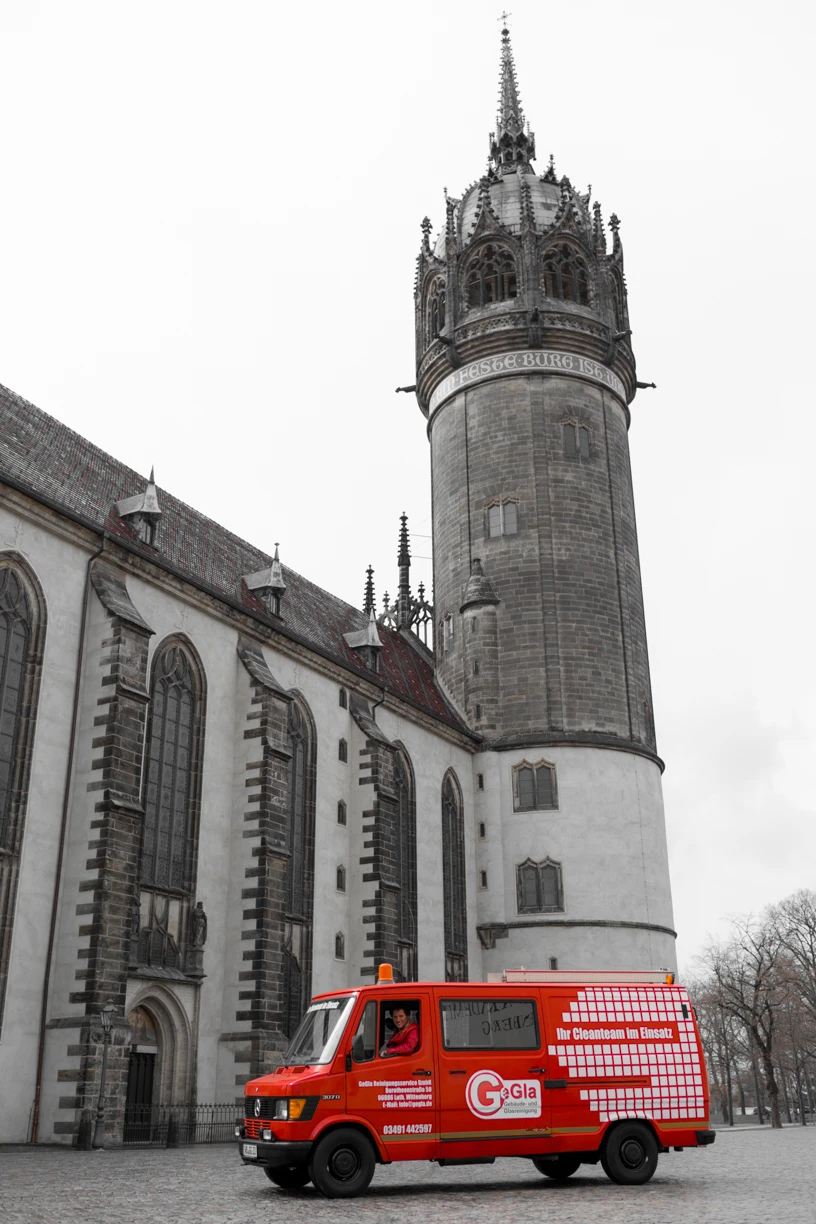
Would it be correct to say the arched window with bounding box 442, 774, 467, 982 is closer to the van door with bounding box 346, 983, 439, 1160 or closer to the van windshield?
the van windshield

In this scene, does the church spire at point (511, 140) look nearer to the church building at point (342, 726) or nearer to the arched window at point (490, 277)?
the church building at point (342, 726)

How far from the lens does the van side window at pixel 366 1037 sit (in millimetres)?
14422

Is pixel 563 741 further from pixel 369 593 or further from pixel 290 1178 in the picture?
pixel 290 1178

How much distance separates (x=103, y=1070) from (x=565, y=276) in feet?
117

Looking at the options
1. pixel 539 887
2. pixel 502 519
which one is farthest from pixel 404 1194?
pixel 502 519

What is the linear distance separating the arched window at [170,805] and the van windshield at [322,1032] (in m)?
10.9

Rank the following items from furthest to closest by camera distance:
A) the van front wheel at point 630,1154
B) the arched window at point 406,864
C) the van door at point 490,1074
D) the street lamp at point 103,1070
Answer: the arched window at point 406,864 → the street lamp at point 103,1070 → the van front wheel at point 630,1154 → the van door at point 490,1074

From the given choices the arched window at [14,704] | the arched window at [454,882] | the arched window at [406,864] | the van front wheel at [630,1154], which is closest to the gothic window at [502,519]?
the arched window at [454,882]

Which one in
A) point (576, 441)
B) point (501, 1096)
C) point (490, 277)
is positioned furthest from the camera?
point (490, 277)

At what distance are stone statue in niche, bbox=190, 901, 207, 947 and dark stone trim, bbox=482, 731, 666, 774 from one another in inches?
642

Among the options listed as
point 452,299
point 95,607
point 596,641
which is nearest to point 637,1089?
point 95,607

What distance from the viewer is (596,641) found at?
41562 millimetres

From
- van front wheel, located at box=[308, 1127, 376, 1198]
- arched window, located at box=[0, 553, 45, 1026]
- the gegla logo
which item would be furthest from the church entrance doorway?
van front wheel, located at box=[308, 1127, 376, 1198]

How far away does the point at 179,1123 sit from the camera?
25.1 m
